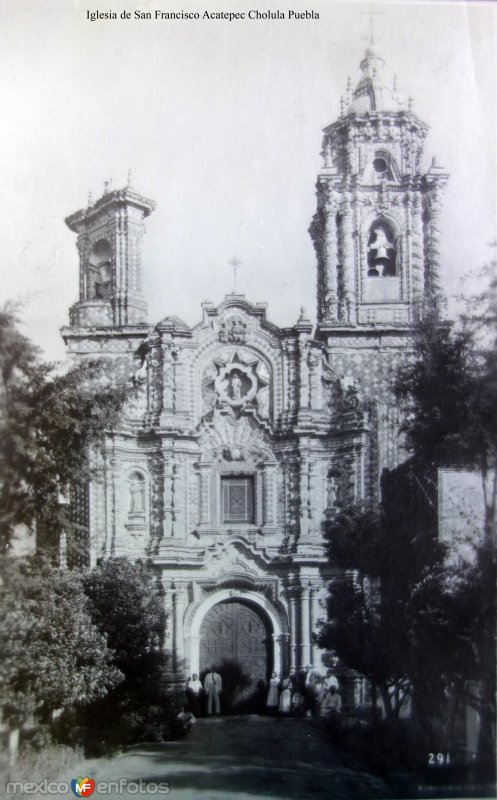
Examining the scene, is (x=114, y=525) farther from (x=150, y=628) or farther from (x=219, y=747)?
(x=219, y=747)

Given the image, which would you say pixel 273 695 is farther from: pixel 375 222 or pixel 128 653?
pixel 375 222

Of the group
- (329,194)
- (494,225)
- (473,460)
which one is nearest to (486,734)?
(473,460)

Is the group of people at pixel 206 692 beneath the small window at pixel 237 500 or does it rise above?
beneath

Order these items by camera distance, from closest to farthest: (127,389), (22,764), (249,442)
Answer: (22,764), (127,389), (249,442)

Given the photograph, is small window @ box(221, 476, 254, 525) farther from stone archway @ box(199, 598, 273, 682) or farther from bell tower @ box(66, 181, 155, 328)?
bell tower @ box(66, 181, 155, 328)

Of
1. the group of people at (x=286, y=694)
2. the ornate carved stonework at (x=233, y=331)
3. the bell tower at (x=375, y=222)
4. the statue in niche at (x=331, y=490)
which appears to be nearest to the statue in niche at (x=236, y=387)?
the ornate carved stonework at (x=233, y=331)

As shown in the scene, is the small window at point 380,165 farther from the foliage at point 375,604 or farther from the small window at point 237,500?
the foliage at point 375,604
